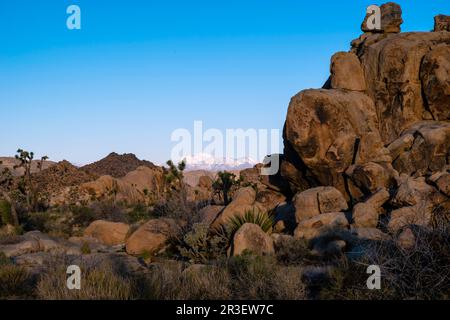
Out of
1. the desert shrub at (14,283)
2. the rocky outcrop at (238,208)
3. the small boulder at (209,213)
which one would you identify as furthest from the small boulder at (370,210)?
the desert shrub at (14,283)

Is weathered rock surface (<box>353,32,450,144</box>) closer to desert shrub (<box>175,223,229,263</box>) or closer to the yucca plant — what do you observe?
the yucca plant

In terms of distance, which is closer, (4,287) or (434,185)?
(4,287)

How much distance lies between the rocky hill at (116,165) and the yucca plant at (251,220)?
4309 cm

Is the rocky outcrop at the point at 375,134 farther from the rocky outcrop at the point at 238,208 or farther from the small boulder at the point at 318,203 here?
the rocky outcrop at the point at 238,208

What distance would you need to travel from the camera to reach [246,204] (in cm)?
1648

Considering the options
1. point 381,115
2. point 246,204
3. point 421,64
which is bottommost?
point 246,204

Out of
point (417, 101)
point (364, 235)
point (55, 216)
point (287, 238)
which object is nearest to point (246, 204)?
point (287, 238)

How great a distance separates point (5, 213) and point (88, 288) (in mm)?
14893

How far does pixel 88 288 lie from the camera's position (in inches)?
316

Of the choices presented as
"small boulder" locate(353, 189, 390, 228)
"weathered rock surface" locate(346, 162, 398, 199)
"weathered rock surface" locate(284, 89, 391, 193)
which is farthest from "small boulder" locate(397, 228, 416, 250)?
"weathered rock surface" locate(284, 89, 391, 193)

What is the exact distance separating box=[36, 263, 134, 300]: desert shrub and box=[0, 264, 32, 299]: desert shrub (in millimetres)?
706

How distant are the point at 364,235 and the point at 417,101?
10700 millimetres
